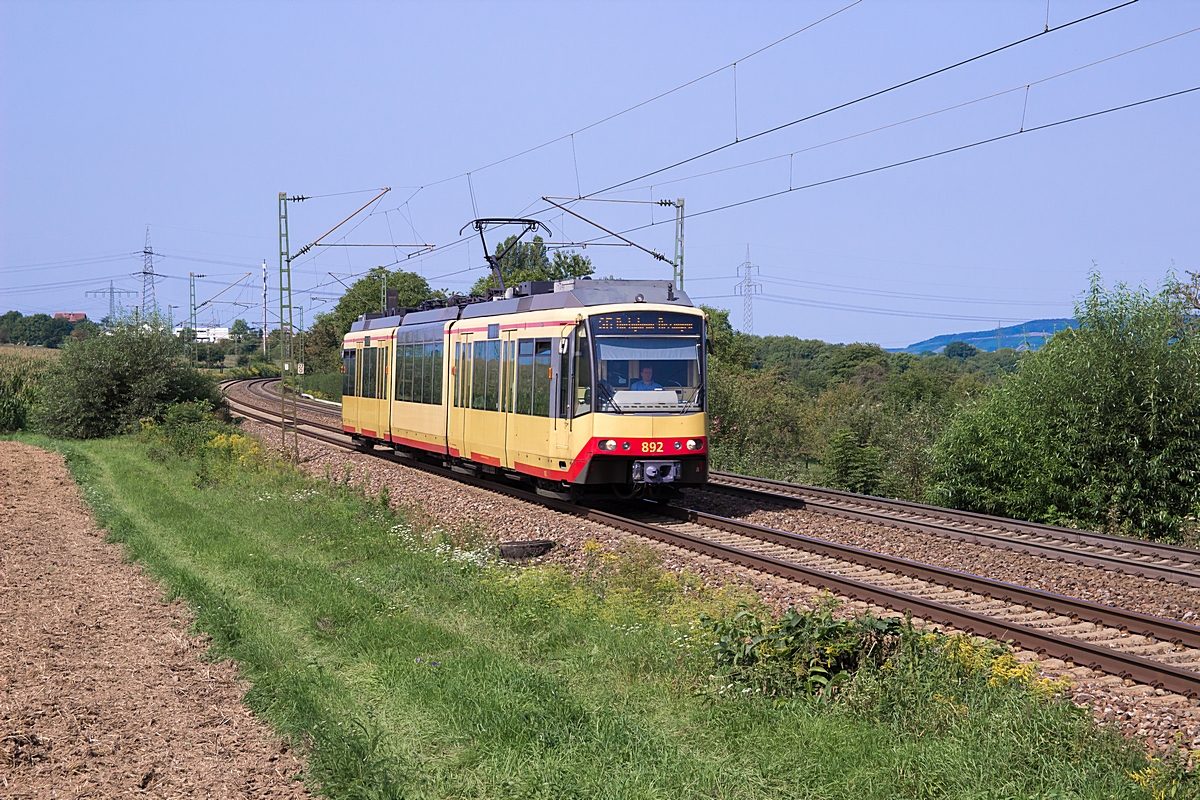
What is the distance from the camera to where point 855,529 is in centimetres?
Answer: 1550

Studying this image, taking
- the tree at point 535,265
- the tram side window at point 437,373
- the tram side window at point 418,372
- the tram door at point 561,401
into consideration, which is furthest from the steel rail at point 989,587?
the tree at point 535,265

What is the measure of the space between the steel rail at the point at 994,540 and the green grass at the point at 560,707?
531cm

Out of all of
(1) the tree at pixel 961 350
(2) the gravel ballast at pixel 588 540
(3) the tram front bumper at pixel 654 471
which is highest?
(1) the tree at pixel 961 350

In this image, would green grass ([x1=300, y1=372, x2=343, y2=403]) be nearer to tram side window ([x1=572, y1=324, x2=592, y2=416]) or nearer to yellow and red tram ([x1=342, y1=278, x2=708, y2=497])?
yellow and red tram ([x1=342, y1=278, x2=708, y2=497])

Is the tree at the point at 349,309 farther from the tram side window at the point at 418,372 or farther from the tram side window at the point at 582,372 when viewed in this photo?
the tram side window at the point at 582,372

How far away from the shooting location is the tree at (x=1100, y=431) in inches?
693

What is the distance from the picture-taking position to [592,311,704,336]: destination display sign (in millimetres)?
16109

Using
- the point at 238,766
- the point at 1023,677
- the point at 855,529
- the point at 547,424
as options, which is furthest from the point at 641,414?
the point at 238,766

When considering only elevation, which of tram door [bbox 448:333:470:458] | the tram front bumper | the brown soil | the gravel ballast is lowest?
the brown soil

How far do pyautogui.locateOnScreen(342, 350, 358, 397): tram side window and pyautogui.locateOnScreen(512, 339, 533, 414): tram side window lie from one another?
502 inches

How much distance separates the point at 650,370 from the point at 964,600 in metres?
6.73

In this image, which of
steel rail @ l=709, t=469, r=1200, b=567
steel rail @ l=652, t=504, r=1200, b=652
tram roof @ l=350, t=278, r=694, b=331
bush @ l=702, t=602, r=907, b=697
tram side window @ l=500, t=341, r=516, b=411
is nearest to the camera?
bush @ l=702, t=602, r=907, b=697

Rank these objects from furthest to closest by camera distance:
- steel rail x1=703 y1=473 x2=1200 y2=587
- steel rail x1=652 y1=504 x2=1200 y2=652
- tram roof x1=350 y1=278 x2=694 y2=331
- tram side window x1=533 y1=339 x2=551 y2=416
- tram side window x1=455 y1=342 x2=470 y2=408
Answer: tram side window x1=455 y1=342 x2=470 y2=408 → tram side window x1=533 y1=339 x2=551 y2=416 → tram roof x1=350 y1=278 x2=694 y2=331 → steel rail x1=703 y1=473 x2=1200 y2=587 → steel rail x1=652 y1=504 x2=1200 y2=652

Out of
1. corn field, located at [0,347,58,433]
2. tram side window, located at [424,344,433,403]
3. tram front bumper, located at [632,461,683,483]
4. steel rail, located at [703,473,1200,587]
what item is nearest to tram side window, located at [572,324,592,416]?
tram front bumper, located at [632,461,683,483]
